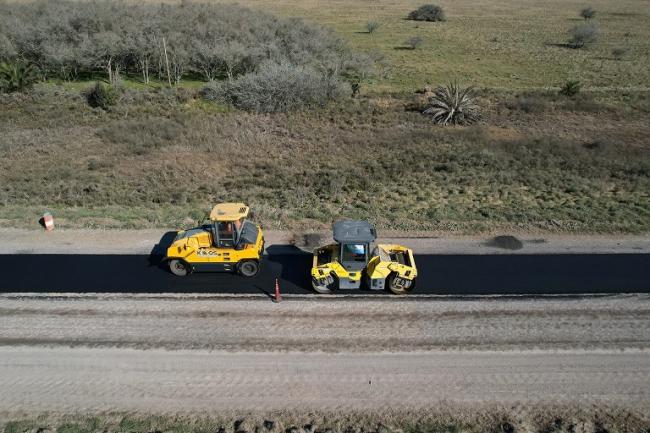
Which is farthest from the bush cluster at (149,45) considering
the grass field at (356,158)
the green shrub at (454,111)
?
the green shrub at (454,111)

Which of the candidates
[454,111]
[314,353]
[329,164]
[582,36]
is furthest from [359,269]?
[582,36]

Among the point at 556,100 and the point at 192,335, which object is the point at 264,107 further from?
the point at 192,335

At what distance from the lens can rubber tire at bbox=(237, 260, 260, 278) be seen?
16.9m

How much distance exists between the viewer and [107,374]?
12.8 m

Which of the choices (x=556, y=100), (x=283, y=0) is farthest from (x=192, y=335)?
(x=283, y=0)

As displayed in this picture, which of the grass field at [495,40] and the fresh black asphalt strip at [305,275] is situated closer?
the fresh black asphalt strip at [305,275]

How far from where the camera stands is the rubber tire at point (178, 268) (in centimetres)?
1702

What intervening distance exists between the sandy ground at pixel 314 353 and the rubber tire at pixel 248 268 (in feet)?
4.77

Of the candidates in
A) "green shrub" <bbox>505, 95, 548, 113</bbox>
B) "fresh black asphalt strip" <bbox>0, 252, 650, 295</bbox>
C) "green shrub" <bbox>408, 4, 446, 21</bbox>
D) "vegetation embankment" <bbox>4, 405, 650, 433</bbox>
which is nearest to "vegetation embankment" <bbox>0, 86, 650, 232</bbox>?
"green shrub" <bbox>505, 95, 548, 113</bbox>

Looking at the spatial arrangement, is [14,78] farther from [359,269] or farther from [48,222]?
[359,269]

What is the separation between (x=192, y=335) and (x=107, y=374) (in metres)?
2.32

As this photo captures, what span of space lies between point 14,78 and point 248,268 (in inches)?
1412

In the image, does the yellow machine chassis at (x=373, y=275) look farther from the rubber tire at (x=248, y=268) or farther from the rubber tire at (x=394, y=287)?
the rubber tire at (x=248, y=268)

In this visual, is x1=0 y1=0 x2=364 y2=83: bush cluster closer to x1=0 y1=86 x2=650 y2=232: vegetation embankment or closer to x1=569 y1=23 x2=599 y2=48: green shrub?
x1=0 y1=86 x2=650 y2=232: vegetation embankment
